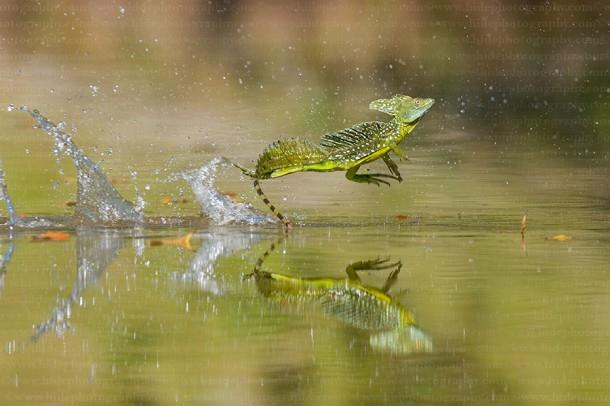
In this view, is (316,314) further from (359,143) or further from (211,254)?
(359,143)

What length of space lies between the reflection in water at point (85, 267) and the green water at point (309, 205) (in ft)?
0.10

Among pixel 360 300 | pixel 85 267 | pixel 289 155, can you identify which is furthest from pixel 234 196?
pixel 360 300

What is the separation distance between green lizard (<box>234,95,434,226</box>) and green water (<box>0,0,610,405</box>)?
36 cm

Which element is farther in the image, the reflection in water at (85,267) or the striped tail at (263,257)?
the striped tail at (263,257)

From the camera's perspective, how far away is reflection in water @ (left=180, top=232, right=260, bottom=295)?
7.50 metres

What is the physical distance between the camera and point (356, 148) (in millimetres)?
9258

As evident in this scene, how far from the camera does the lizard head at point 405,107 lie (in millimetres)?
9266

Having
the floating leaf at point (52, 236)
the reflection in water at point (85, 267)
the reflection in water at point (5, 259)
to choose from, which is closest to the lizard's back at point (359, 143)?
the reflection in water at point (85, 267)

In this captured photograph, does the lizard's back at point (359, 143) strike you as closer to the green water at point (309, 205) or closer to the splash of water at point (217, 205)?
the green water at point (309, 205)

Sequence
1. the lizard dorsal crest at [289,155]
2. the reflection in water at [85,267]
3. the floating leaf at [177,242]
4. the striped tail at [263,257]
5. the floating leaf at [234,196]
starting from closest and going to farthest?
the reflection in water at [85,267]
the striped tail at [263,257]
the floating leaf at [177,242]
the lizard dorsal crest at [289,155]
the floating leaf at [234,196]

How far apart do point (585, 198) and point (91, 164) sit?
121 inches

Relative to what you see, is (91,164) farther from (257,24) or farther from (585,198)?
(257,24)

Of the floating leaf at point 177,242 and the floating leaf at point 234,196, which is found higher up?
the floating leaf at point 234,196

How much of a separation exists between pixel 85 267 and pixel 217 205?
222cm
